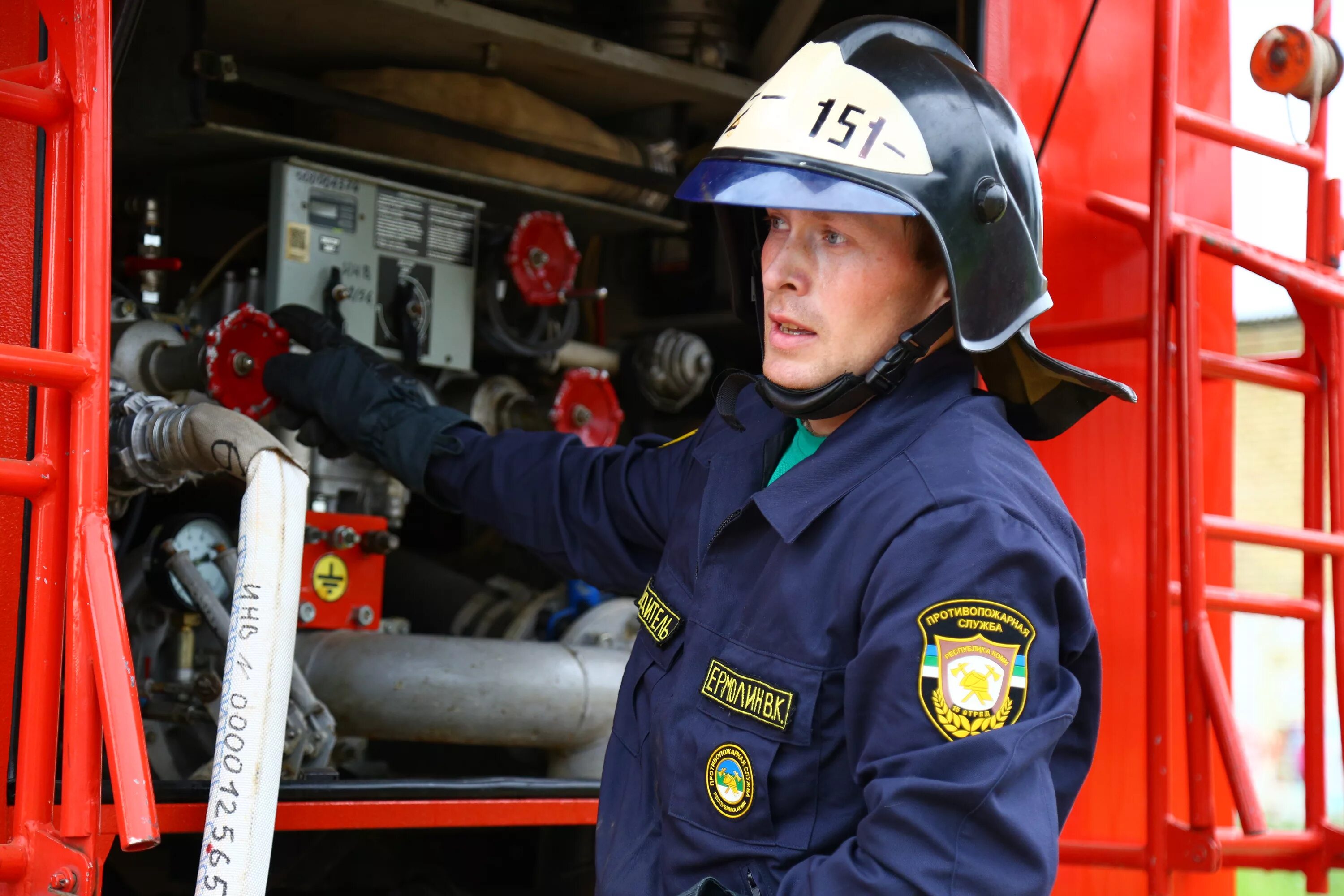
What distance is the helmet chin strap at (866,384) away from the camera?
1665 mm

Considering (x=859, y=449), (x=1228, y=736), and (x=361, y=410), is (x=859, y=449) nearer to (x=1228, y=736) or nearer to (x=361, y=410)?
(x=1228, y=736)

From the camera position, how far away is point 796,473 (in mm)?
1662

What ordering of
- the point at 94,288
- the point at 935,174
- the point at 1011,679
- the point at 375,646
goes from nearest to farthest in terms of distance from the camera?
1. the point at 1011,679
2. the point at 94,288
3. the point at 935,174
4. the point at 375,646

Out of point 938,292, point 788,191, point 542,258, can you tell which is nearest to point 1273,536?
point 938,292

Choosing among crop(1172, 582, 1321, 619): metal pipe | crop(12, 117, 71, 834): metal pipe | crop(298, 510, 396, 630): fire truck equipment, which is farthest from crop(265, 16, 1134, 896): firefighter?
crop(298, 510, 396, 630): fire truck equipment

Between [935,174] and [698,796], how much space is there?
74cm

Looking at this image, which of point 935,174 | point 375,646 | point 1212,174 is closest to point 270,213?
point 375,646

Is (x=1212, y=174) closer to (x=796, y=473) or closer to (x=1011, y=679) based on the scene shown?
(x=796, y=473)

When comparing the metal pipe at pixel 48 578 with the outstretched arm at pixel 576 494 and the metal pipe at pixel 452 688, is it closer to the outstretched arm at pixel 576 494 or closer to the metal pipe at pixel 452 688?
the outstretched arm at pixel 576 494

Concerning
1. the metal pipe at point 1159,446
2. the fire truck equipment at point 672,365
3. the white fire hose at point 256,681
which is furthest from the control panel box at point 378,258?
the metal pipe at point 1159,446

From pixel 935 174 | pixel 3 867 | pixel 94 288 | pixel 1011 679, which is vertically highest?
pixel 935 174

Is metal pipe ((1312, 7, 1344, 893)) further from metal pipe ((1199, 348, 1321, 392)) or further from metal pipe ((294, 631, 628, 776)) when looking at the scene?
metal pipe ((294, 631, 628, 776))

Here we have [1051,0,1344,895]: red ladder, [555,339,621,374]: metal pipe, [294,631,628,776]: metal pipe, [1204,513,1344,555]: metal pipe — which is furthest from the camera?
[555,339,621,374]: metal pipe

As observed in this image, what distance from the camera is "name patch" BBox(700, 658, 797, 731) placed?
5.00 ft
